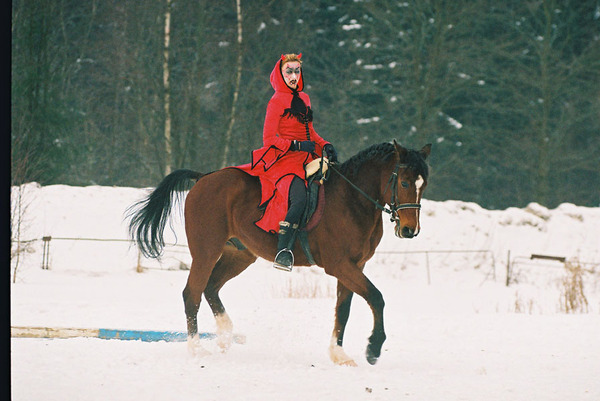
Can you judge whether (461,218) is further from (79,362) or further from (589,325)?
(79,362)

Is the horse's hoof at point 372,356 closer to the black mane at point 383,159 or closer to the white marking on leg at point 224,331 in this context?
the black mane at point 383,159

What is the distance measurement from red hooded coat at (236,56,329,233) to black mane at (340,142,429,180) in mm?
338

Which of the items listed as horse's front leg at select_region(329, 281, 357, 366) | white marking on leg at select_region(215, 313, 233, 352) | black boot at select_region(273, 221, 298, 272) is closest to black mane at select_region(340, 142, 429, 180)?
black boot at select_region(273, 221, 298, 272)

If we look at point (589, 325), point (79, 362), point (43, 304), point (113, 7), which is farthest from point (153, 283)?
point (113, 7)

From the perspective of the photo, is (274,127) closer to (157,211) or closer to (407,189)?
(407,189)

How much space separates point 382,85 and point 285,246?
61.4 feet

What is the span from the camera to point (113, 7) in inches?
717

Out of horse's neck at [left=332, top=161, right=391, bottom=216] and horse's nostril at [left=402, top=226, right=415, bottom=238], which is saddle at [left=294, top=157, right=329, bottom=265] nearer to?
horse's neck at [left=332, top=161, right=391, bottom=216]

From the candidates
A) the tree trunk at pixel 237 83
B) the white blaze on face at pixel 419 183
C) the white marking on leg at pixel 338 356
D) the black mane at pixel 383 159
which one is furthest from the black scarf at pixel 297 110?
the tree trunk at pixel 237 83

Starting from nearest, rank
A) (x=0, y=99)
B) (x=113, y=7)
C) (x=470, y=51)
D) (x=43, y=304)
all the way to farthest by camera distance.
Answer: (x=0, y=99) → (x=43, y=304) → (x=113, y=7) → (x=470, y=51)

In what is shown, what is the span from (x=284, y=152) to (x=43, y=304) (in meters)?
4.61

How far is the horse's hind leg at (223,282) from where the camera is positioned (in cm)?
620

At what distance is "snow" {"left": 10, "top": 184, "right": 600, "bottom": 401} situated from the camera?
479 centimetres

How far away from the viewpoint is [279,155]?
19.1 feet
